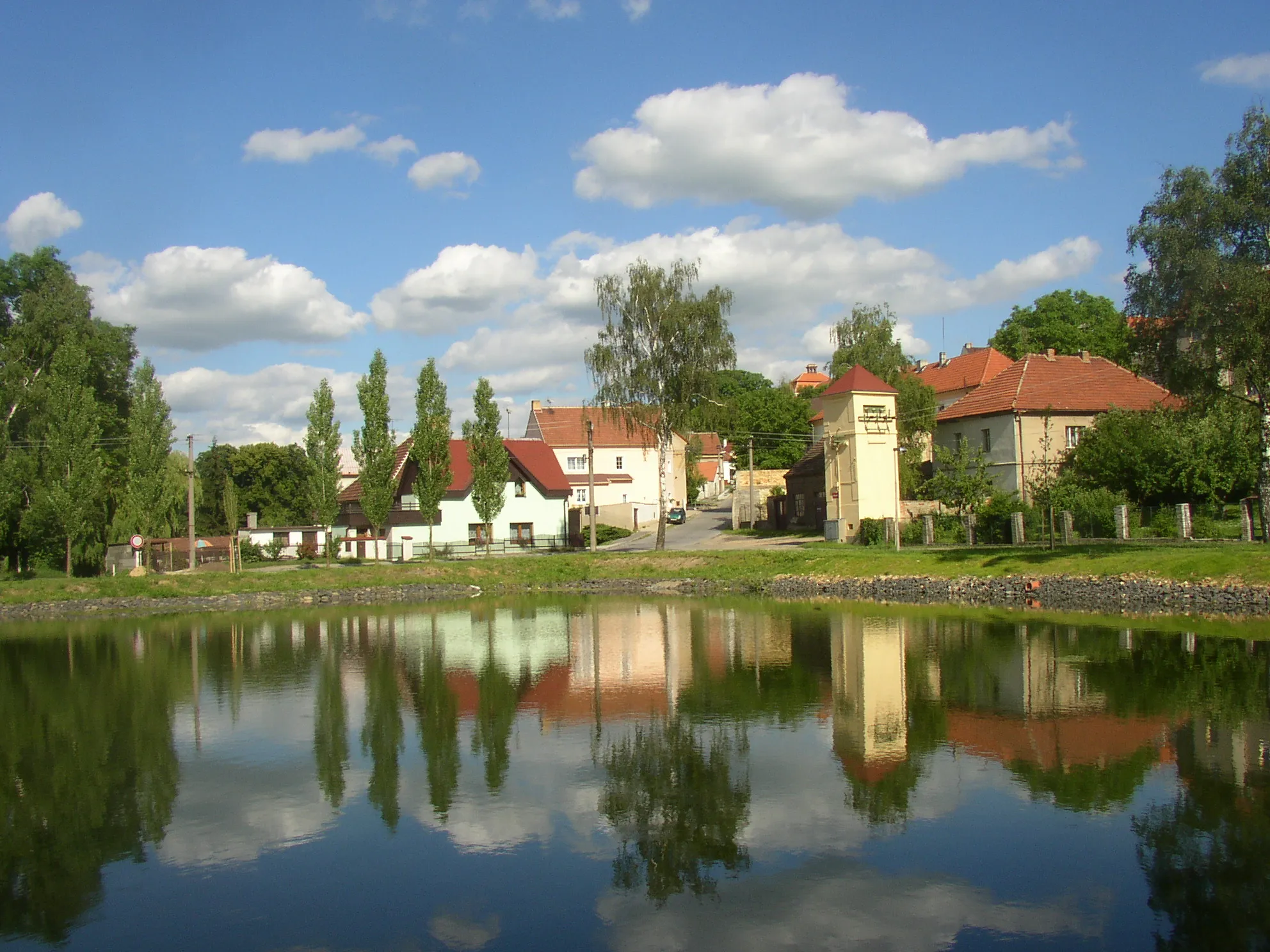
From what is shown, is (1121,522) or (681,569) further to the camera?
(681,569)

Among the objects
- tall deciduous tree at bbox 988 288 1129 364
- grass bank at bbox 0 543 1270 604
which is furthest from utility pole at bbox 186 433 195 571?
tall deciduous tree at bbox 988 288 1129 364

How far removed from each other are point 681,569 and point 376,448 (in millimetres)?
17368

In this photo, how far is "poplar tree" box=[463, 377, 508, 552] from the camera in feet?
165

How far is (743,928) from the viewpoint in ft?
26.1

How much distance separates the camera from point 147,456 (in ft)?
176

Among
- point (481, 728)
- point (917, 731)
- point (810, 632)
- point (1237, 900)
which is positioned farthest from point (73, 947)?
point (810, 632)

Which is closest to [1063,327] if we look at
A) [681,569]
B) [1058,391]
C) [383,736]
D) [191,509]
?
[1058,391]

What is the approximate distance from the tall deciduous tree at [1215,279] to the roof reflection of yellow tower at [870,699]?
12171 millimetres

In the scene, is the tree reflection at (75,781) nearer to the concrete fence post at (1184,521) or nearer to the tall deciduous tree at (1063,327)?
the concrete fence post at (1184,521)

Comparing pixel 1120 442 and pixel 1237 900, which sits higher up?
pixel 1120 442

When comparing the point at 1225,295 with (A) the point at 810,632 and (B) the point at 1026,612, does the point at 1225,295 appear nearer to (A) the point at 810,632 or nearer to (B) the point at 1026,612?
(B) the point at 1026,612

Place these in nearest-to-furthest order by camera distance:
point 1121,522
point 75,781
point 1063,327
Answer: point 75,781 → point 1121,522 → point 1063,327

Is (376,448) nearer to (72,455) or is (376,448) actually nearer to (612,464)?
(72,455)

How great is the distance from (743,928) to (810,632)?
18430 mm
